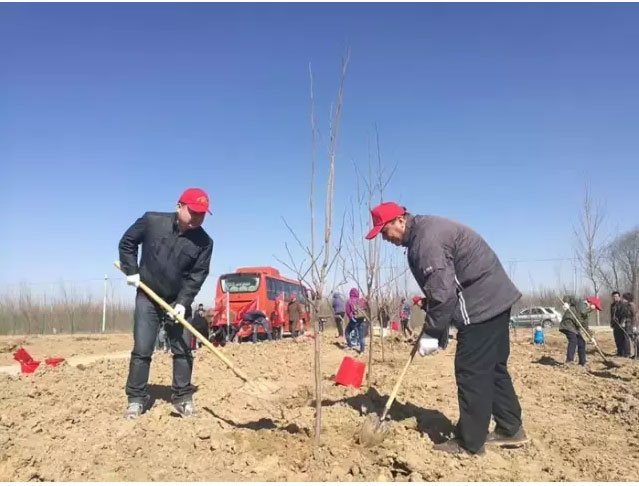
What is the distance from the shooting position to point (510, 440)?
3.57 m

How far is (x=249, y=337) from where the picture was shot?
17.3m

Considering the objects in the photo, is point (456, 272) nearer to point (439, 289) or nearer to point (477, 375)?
point (439, 289)

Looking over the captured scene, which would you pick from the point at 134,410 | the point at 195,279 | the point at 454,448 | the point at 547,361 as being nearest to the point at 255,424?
the point at 134,410

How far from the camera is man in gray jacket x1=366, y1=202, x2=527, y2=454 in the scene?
3.27 meters

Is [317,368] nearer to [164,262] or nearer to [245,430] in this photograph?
[245,430]

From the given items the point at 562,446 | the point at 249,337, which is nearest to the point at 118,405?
the point at 562,446

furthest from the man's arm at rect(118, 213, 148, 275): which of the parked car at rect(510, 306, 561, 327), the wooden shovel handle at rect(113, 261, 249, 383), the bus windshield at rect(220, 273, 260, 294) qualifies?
the parked car at rect(510, 306, 561, 327)

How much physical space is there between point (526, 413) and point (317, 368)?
8.05 ft

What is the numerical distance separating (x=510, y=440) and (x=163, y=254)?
2971 mm

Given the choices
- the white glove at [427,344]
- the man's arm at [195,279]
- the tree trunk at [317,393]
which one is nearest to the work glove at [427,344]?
the white glove at [427,344]

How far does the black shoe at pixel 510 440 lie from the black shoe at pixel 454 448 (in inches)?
10.5

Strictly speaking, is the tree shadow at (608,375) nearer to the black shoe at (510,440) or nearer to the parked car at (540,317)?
the black shoe at (510,440)

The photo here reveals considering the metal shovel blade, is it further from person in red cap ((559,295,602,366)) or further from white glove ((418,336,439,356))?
person in red cap ((559,295,602,366))

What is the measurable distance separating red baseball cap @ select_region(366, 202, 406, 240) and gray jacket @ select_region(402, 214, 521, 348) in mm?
130
